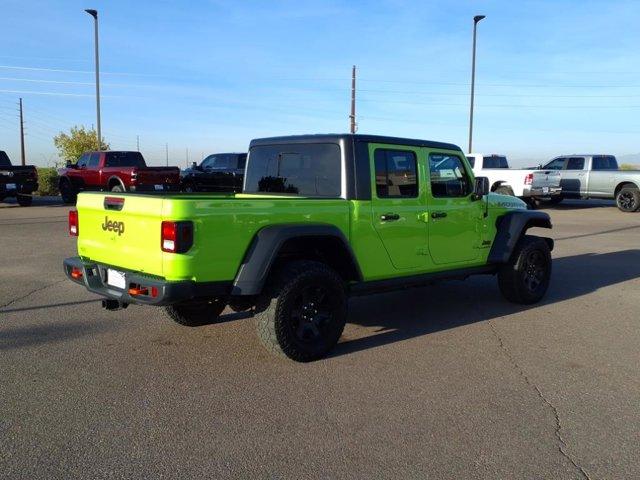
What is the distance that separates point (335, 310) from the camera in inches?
199

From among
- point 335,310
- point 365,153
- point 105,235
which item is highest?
point 365,153

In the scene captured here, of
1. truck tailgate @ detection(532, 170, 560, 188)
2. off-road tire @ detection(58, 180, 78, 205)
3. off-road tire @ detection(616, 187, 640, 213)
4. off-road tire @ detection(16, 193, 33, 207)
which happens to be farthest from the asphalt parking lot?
off-road tire @ detection(16, 193, 33, 207)

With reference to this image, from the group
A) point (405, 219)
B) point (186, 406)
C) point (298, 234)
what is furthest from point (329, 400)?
point (405, 219)

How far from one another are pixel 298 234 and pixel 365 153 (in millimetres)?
1137

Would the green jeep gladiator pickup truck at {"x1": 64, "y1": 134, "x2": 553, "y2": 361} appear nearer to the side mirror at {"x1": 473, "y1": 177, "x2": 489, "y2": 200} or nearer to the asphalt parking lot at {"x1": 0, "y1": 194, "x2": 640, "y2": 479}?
the side mirror at {"x1": 473, "y1": 177, "x2": 489, "y2": 200}

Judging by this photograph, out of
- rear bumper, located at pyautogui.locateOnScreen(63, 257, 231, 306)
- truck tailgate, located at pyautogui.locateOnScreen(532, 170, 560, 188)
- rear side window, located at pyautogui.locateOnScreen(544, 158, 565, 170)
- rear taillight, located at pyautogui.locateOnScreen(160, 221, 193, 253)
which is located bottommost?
rear bumper, located at pyautogui.locateOnScreen(63, 257, 231, 306)

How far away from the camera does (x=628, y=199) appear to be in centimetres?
2045

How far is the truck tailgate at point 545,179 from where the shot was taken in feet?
67.8

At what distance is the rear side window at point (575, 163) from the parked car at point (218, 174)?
454 inches

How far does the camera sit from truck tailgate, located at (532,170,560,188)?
67.8ft

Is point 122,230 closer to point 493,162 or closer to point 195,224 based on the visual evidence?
point 195,224

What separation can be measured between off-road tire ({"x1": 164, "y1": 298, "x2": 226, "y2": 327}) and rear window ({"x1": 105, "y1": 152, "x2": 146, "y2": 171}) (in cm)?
1543

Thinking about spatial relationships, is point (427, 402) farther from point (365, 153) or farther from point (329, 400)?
point (365, 153)

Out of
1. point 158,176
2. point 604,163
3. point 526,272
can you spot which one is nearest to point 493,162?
point 604,163
